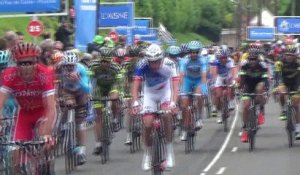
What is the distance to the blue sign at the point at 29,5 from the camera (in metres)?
29.2

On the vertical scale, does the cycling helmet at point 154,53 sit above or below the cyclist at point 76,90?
above

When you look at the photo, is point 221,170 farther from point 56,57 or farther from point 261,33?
point 261,33

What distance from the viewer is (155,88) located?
1366cm

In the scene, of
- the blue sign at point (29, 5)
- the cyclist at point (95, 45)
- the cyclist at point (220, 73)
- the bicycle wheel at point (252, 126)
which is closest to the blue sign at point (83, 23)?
the cyclist at point (95, 45)

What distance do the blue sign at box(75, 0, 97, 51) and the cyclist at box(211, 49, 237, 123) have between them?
13.4 ft

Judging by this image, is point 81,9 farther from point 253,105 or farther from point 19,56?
point 19,56

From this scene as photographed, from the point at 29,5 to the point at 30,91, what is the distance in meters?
19.6

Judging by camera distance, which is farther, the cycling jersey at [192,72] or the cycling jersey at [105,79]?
the cycling jersey at [192,72]

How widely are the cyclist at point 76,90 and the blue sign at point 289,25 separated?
5090cm

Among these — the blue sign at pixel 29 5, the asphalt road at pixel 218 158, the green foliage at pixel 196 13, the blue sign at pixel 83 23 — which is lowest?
the asphalt road at pixel 218 158

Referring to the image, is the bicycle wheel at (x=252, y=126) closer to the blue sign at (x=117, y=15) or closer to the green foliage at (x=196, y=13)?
the blue sign at (x=117, y=15)

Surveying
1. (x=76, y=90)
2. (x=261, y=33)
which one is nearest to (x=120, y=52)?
(x=76, y=90)

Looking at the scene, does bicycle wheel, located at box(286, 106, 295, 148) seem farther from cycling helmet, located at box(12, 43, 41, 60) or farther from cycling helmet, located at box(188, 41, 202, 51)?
cycling helmet, located at box(12, 43, 41, 60)

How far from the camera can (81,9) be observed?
88.9 ft
